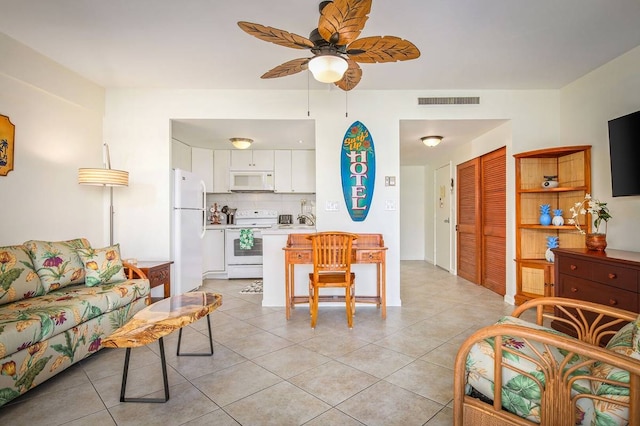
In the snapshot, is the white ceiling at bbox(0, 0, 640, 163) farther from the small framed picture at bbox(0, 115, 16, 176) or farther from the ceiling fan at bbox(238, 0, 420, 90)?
the small framed picture at bbox(0, 115, 16, 176)

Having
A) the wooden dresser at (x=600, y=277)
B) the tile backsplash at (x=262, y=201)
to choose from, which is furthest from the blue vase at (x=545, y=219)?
the tile backsplash at (x=262, y=201)

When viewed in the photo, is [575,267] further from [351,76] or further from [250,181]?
[250,181]

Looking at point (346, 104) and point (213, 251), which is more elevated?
point (346, 104)

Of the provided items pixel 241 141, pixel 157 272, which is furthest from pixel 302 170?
pixel 157 272

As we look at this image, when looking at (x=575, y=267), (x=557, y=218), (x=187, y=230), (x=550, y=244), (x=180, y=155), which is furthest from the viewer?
(x=180, y=155)

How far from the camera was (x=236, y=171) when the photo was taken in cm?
524

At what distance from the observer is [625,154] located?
8.47ft

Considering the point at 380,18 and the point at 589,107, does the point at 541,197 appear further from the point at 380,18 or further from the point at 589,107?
the point at 380,18

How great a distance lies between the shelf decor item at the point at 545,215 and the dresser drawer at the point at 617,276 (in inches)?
44.3

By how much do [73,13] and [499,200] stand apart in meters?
4.89

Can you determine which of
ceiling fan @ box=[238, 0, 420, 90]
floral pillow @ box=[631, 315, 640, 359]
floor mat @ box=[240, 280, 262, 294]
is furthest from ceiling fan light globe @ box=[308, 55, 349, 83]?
floor mat @ box=[240, 280, 262, 294]

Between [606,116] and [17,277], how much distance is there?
209 inches

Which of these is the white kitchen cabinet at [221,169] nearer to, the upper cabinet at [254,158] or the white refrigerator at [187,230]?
the upper cabinet at [254,158]

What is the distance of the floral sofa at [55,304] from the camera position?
1.72 meters
